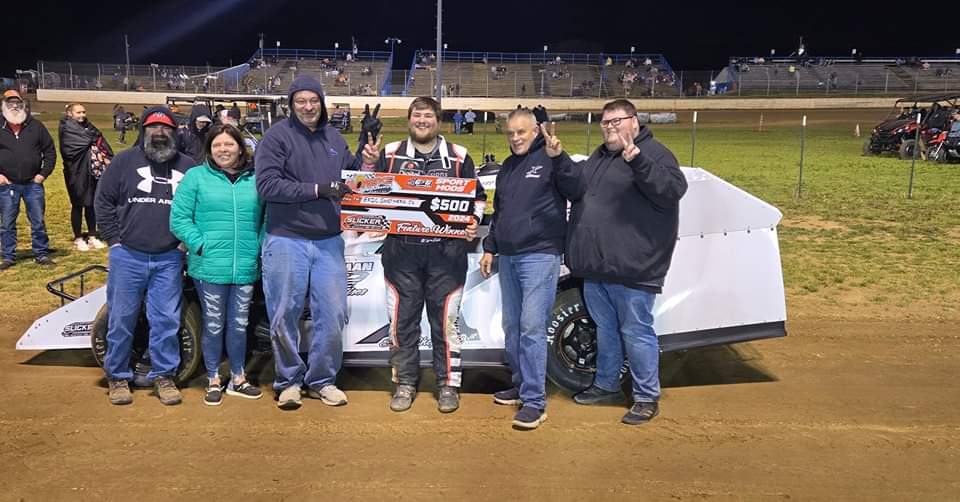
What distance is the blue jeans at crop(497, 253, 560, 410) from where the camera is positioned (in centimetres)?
462

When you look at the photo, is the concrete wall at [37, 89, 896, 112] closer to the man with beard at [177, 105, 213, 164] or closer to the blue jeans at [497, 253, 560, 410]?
the man with beard at [177, 105, 213, 164]

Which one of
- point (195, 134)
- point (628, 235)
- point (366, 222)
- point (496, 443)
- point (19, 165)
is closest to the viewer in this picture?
point (496, 443)

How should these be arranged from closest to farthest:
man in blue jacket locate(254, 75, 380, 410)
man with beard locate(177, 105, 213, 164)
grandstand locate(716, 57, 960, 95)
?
1. man in blue jacket locate(254, 75, 380, 410)
2. man with beard locate(177, 105, 213, 164)
3. grandstand locate(716, 57, 960, 95)

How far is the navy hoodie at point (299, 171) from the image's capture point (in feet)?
15.1

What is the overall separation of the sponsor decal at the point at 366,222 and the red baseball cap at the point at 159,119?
132 centimetres

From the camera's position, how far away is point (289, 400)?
4867 mm

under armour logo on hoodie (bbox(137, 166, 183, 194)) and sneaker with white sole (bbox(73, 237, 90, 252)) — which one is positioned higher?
under armour logo on hoodie (bbox(137, 166, 183, 194))

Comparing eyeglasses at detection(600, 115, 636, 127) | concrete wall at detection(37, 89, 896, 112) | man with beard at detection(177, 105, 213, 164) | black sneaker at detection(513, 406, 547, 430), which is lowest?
black sneaker at detection(513, 406, 547, 430)

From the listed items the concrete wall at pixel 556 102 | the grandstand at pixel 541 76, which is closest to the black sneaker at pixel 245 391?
the concrete wall at pixel 556 102

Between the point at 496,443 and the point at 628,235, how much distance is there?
1.38 meters

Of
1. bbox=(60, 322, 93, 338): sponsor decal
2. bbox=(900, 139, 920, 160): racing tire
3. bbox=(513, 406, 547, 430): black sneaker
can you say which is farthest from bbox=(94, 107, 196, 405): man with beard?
bbox=(900, 139, 920, 160): racing tire

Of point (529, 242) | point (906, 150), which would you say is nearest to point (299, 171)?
point (529, 242)

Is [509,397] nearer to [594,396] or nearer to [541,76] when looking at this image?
[594,396]

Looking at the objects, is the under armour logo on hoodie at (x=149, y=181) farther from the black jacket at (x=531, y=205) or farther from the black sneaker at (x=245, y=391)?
the black jacket at (x=531, y=205)
